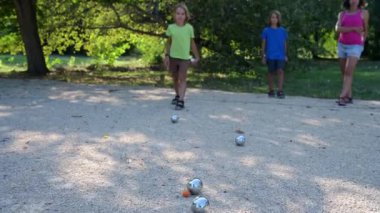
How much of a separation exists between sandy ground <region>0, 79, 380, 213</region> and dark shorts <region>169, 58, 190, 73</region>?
2.08 feet

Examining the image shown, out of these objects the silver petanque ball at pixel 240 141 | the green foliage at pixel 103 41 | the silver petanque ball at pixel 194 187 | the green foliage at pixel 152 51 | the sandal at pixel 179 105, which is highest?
the silver petanque ball at pixel 194 187

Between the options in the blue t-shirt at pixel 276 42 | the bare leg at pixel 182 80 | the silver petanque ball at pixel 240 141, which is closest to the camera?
the silver petanque ball at pixel 240 141

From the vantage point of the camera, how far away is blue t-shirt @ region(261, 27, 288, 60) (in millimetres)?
9656

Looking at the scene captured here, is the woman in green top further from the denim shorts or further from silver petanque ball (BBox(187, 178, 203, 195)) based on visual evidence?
silver petanque ball (BBox(187, 178, 203, 195))

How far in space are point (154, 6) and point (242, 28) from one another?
157 inches

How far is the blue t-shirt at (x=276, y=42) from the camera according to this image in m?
9.66

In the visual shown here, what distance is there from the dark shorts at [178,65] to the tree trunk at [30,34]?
7332 millimetres

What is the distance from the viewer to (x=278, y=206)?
3.88 meters

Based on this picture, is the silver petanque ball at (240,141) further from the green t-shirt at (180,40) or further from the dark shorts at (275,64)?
the dark shorts at (275,64)

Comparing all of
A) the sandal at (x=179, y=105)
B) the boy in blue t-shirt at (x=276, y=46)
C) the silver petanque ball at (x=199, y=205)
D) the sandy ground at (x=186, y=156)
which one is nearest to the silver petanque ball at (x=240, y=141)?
the sandy ground at (x=186, y=156)

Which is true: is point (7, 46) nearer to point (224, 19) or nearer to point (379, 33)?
point (224, 19)

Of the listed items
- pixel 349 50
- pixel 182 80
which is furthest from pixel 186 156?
pixel 349 50

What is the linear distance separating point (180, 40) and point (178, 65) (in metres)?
0.42

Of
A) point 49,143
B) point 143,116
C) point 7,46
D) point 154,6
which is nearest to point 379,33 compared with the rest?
point 154,6
